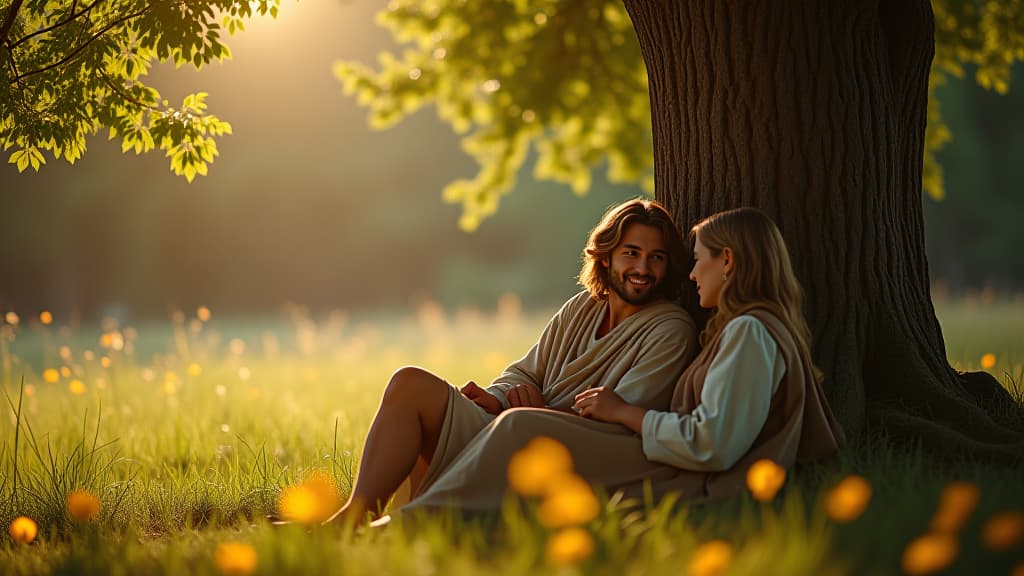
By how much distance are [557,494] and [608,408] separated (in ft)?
3.09

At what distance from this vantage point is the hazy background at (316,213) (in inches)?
1130

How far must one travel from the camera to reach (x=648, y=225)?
428 cm

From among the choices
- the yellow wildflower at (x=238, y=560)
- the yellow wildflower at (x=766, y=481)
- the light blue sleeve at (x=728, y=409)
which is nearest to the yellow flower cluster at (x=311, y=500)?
the yellow wildflower at (x=238, y=560)

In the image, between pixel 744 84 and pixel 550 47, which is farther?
pixel 550 47

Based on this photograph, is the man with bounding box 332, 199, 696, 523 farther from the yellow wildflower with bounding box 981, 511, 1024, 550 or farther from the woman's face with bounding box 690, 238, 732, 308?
the yellow wildflower with bounding box 981, 511, 1024, 550

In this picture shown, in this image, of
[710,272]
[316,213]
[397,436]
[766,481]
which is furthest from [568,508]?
[316,213]

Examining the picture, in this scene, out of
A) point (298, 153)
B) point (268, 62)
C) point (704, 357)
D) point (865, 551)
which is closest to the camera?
point (865, 551)

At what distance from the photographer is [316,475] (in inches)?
191

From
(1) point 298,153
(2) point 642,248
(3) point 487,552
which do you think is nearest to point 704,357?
(2) point 642,248

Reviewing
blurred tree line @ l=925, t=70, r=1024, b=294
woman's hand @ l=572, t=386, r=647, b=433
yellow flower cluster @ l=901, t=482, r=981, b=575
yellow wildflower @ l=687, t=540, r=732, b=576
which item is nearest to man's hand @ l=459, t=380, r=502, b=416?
woman's hand @ l=572, t=386, r=647, b=433

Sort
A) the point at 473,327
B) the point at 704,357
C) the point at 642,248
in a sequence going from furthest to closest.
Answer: the point at 473,327, the point at 642,248, the point at 704,357

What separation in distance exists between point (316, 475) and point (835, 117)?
10.5 feet

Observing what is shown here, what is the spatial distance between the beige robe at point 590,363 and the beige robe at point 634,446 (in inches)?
9.6

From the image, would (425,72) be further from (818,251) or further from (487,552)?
(487,552)
